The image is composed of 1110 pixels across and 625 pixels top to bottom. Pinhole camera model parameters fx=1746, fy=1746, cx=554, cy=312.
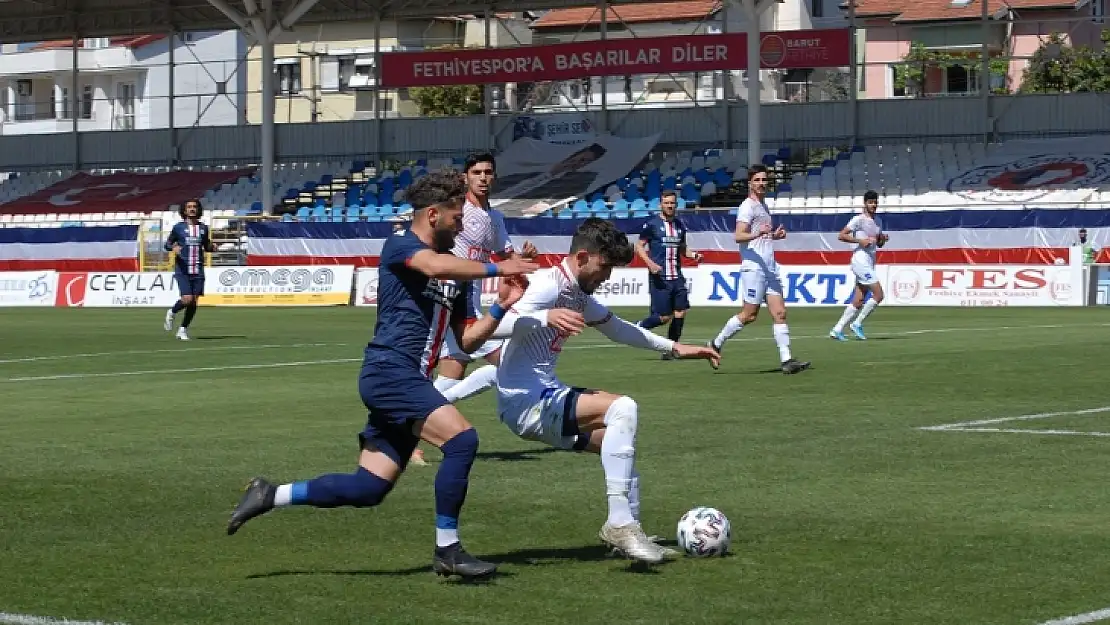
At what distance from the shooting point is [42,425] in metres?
14.9

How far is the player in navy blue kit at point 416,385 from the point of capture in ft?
25.9

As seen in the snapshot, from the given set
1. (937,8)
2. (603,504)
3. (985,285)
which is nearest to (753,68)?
(985,285)

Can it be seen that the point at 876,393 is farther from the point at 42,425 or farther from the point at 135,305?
the point at 135,305

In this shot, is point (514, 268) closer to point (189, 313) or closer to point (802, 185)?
point (189, 313)

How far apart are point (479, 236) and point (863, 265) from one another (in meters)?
12.9

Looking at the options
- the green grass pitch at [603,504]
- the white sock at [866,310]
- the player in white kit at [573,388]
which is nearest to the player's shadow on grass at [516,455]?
the green grass pitch at [603,504]

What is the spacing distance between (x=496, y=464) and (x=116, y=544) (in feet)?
12.0

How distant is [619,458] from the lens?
8414mm

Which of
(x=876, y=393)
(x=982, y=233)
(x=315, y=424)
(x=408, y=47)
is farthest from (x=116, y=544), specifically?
(x=408, y=47)

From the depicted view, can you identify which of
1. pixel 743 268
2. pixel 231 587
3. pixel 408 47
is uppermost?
pixel 408 47

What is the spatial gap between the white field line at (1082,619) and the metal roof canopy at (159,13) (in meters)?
49.9

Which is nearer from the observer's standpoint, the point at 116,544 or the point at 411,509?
the point at 116,544

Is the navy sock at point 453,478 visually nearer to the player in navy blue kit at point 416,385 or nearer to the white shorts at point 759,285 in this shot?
the player in navy blue kit at point 416,385

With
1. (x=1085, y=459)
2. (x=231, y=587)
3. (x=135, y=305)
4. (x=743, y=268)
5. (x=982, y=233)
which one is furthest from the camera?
(x=135, y=305)
